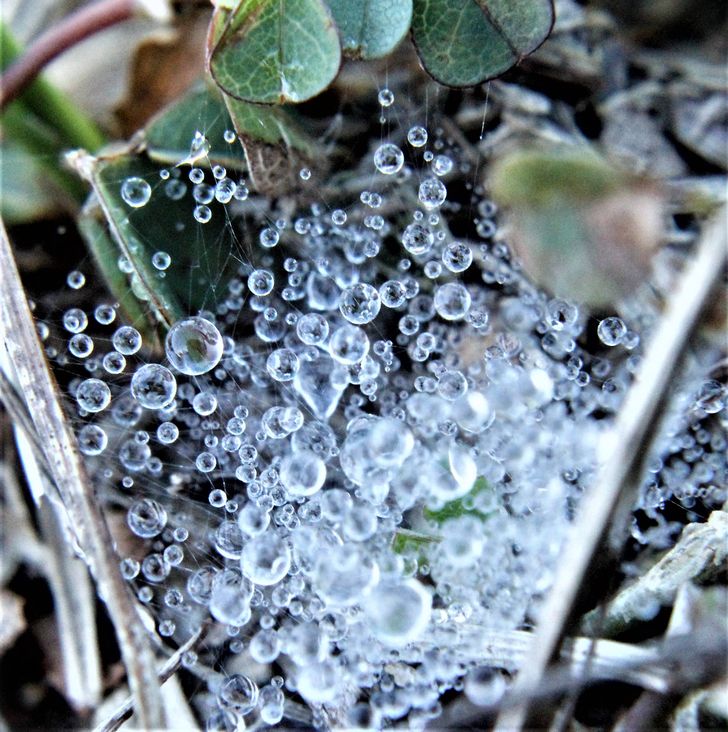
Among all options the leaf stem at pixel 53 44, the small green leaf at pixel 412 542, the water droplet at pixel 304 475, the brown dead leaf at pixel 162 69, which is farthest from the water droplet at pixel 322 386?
the leaf stem at pixel 53 44

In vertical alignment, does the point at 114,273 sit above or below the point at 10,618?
above

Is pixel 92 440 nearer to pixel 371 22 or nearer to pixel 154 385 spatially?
pixel 154 385

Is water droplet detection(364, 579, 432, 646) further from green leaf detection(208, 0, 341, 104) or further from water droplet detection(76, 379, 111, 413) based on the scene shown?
green leaf detection(208, 0, 341, 104)

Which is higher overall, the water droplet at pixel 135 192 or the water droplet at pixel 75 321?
the water droplet at pixel 135 192

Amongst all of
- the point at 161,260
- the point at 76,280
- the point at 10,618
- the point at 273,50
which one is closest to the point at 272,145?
the point at 273,50

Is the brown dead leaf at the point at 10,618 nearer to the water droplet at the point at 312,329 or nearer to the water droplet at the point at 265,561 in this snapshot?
the water droplet at the point at 265,561
